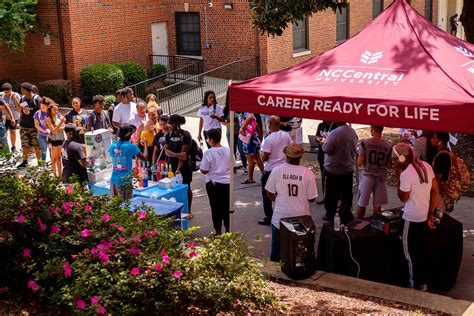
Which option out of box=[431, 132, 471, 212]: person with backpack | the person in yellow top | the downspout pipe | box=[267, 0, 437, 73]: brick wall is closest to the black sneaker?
the person in yellow top

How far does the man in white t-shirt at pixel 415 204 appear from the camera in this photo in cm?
820

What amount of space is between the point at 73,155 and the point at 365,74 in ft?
16.8

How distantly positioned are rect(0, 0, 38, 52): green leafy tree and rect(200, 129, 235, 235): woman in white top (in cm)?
1409

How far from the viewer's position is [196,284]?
652 centimetres

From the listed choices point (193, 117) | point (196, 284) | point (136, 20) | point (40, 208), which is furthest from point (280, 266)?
point (136, 20)

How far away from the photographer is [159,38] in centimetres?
2795

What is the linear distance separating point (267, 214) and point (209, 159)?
1.76 meters

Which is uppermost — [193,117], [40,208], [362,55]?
[362,55]

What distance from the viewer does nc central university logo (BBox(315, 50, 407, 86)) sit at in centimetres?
819

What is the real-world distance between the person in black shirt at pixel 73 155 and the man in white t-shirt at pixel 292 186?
12.8ft

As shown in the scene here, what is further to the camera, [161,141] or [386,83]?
[161,141]

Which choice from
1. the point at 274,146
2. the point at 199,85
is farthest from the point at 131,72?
the point at 274,146

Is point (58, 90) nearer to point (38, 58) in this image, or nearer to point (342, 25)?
point (38, 58)

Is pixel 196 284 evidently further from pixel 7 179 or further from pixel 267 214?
pixel 267 214
